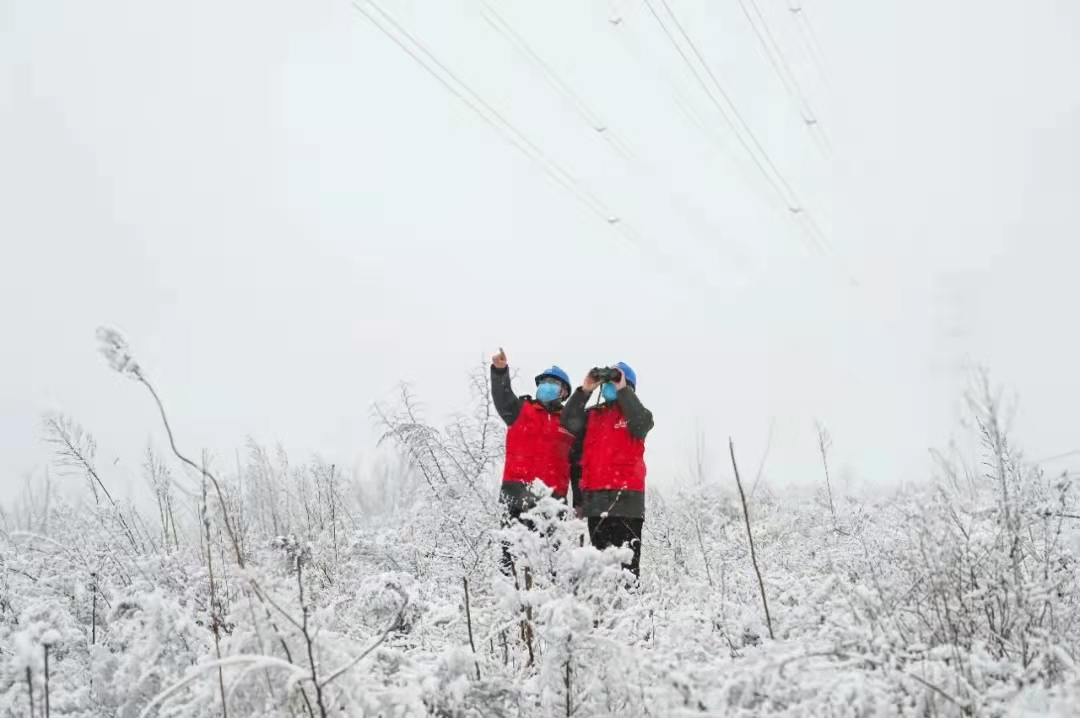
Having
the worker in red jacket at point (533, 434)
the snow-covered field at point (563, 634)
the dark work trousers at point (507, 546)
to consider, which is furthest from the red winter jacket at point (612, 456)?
the snow-covered field at point (563, 634)

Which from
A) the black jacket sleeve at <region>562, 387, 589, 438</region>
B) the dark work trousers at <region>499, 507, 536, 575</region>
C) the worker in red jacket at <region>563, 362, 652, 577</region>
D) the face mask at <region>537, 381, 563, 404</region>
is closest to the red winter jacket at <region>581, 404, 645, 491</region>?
the worker in red jacket at <region>563, 362, 652, 577</region>

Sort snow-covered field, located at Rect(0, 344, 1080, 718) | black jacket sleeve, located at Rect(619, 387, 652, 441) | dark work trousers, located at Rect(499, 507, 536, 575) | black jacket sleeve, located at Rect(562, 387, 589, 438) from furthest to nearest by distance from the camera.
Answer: black jacket sleeve, located at Rect(562, 387, 589, 438) → black jacket sleeve, located at Rect(619, 387, 652, 441) → dark work trousers, located at Rect(499, 507, 536, 575) → snow-covered field, located at Rect(0, 344, 1080, 718)

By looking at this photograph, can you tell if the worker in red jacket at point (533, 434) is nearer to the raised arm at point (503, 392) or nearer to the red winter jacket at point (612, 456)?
the raised arm at point (503, 392)

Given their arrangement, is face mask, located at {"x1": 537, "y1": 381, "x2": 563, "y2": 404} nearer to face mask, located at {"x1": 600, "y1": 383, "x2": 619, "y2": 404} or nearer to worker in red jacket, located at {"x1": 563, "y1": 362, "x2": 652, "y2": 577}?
worker in red jacket, located at {"x1": 563, "y1": 362, "x2": 652, "y2": 577}

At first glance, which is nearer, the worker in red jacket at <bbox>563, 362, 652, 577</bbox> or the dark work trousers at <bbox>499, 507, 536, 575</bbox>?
the dark work trousers at <bbox>499, 507, 536, 575</bbox>

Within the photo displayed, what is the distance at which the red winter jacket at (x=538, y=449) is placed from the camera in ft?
19.4

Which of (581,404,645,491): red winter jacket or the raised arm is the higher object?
the raised arm

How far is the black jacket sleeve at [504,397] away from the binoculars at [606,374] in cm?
76

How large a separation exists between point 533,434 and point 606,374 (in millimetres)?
778

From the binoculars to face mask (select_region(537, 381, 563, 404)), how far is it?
0.51m

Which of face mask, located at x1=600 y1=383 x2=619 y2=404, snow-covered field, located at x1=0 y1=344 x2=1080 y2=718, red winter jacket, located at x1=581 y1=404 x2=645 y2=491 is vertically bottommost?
snow-covered field, located at x1=0 y1=344 x2=1080 y2=718

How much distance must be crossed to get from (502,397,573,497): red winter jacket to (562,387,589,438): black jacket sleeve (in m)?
0.09

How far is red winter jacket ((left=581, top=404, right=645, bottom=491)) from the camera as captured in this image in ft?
18.7

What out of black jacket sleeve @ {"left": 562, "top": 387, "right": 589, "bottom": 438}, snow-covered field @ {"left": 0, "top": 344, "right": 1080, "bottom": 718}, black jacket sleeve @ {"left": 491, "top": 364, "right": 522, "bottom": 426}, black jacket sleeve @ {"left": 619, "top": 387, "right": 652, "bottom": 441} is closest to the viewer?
snow-covered field @ {"left": 0, "top": 344, "right": 1080, "bottom": 718}
